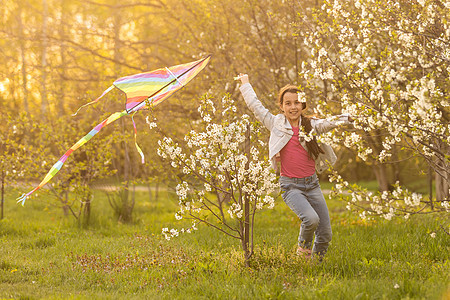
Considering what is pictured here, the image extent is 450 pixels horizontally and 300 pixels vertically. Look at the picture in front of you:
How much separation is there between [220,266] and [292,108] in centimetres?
199

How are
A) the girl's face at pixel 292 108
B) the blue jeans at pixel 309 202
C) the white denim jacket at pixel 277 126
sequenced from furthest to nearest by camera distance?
the girl's face at pixel 292 108 < the white denim jacket at pixel 277 126 < the blue jeans at pixel 309 202

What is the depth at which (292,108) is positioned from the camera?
5.16 metres

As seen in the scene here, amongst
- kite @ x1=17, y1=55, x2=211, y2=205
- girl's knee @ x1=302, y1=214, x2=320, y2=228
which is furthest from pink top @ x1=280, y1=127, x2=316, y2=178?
kite @ x1=17, y1=55, x2=211, y2=205

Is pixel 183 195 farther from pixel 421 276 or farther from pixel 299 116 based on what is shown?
pixel 421 276

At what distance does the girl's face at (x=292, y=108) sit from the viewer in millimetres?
5166

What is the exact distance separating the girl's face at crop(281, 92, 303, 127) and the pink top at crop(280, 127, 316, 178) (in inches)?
6.2

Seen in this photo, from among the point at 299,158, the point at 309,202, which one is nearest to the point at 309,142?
the point at 299,158

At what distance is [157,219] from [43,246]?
2924 mm

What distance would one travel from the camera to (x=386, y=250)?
544 centimetres

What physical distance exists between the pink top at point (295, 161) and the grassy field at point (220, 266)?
0.93 meters

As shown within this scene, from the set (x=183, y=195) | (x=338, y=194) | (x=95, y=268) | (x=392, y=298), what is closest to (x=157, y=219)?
(x=95, y=268)

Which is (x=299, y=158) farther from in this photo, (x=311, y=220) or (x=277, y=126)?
(x=311, y=220)

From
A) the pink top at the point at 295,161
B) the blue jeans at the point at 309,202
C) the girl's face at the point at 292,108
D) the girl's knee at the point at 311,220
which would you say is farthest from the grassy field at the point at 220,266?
the girl's face at the point at 292,108

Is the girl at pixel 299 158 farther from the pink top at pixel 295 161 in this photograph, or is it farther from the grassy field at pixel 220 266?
the grassy field at pixel 220 266
